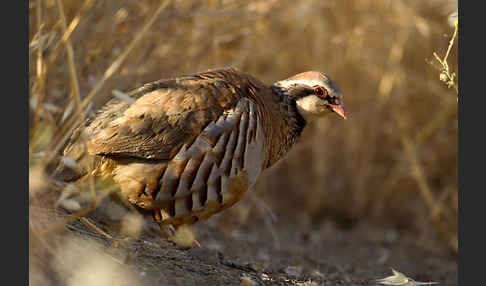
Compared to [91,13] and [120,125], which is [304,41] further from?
[120,125]

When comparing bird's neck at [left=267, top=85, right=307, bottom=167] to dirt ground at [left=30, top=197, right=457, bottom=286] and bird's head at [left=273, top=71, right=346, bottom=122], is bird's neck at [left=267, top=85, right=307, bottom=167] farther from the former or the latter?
dirt ground at [left=30, top=197, right=457, bottom=286]

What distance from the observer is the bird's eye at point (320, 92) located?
11.7 ft

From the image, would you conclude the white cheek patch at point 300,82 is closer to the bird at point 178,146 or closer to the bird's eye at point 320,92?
the bird's eye at point 320,92

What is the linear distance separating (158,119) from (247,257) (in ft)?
4.23

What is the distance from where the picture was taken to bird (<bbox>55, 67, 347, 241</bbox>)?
9.53 feet

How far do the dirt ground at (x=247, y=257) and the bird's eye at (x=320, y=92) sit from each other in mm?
978

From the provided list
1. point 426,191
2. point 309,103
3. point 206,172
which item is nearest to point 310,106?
point 309,103

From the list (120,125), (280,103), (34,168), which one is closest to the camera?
(34,168)

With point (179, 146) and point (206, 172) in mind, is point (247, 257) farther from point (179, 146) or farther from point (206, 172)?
point (179, 146)

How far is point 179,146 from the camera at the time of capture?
2.92 metres

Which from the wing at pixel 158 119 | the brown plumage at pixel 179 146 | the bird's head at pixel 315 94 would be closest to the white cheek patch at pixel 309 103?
the bird's head at pixel 315 94

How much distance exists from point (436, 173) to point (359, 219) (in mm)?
934

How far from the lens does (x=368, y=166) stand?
5984mm

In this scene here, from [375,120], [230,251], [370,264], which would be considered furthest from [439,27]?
[230,251]
